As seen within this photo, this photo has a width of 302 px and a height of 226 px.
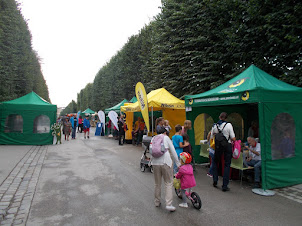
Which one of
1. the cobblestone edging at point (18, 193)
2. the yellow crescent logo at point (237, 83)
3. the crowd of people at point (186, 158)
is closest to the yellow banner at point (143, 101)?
the crowd of people at point (186, 158)

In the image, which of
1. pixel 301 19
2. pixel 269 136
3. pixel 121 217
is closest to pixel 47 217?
pixel 121 217

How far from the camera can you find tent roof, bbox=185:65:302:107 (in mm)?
5504

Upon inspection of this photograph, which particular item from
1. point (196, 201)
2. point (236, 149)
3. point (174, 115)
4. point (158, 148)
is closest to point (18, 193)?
point (158, 148)

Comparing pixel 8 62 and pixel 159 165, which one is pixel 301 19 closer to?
pixel 159 165

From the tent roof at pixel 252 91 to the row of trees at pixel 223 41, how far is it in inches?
53.3

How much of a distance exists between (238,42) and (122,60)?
18077 millimetres

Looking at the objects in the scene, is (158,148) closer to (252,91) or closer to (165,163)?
(165,163)

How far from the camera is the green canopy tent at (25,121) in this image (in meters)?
13.6

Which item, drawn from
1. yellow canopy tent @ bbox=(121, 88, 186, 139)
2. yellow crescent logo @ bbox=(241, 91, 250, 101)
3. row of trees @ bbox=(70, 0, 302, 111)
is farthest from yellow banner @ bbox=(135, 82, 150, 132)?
row of trees @ bbox=(70, 0, 302, 111)

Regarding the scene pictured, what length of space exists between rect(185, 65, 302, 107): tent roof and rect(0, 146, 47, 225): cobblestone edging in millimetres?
5402

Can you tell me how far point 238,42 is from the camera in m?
9.13

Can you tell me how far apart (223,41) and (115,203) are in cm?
832

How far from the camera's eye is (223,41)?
1002 centimetres

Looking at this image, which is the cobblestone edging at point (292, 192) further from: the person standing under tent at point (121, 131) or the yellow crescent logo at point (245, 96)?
the person standing under tent at point (121, 131)
